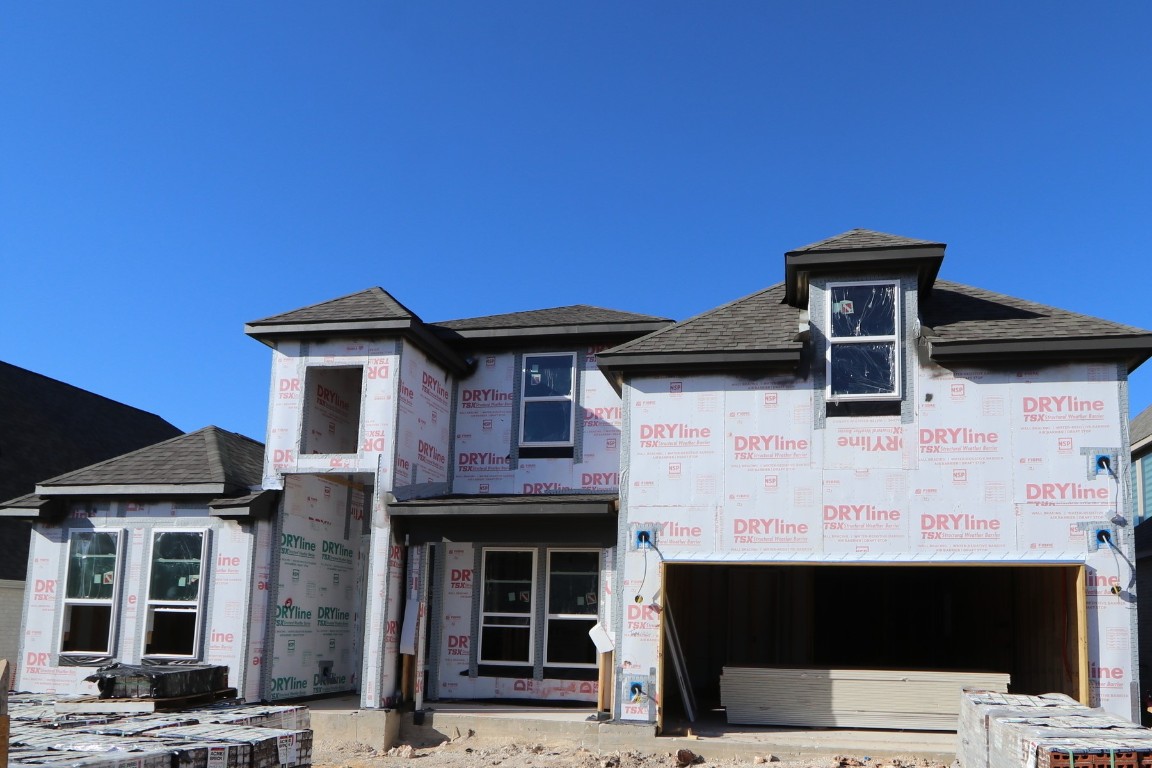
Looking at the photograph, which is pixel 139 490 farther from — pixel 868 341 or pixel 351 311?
pixel 868 341

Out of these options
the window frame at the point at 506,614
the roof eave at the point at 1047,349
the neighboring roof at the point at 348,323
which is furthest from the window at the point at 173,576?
the roof eave at the point at 1047,349

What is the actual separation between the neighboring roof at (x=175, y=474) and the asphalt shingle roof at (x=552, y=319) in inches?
160

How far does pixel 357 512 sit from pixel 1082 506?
11.6 m

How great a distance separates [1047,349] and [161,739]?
10848 mm

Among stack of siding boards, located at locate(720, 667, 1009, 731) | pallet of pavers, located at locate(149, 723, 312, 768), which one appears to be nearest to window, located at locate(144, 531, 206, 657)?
pallet of pavers, located at locate(149, 723, 312, 768)

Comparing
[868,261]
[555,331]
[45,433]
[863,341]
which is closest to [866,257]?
[868,261]

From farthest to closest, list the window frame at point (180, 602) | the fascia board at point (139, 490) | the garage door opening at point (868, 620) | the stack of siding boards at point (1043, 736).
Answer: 1. the garage door opening at point (868, 620)
2. the fascia board at point (139, 490)
3. the window frame at point (180, 602)
4. the stack of siding boards at point (1043, 736)

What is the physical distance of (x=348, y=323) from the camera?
15.2 metres

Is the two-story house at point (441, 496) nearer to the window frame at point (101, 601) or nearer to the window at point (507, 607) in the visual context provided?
the window at point (507, 607)

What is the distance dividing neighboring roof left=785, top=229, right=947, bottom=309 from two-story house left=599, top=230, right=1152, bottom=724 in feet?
0.09

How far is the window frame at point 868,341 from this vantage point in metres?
13.5

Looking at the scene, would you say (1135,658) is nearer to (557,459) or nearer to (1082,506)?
(1082,506)

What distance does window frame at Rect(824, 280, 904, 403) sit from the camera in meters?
13.5

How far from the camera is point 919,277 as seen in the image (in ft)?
45.5
